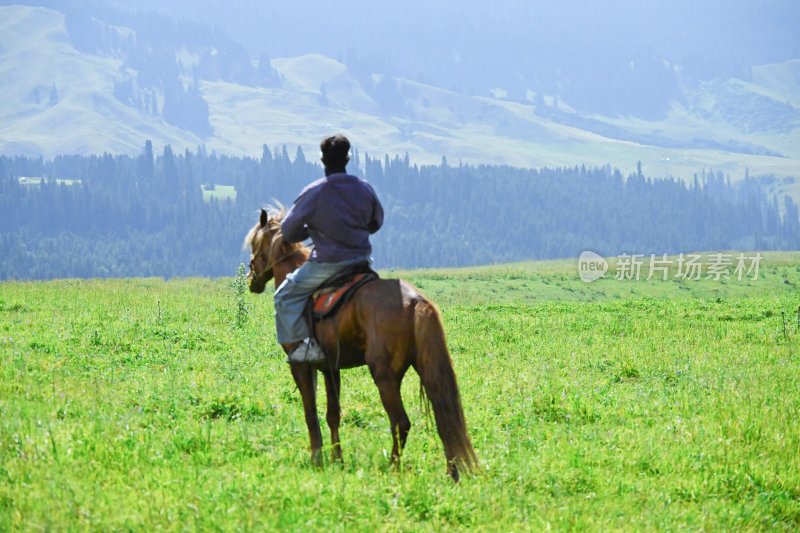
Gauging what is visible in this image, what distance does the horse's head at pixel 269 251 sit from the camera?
1147cm

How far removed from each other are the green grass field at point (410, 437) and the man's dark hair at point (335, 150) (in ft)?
11.7

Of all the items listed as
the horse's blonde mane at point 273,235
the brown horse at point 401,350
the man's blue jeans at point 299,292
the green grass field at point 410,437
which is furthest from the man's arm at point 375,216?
the green grass field at point 410,437

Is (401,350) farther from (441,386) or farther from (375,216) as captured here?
(375,216)

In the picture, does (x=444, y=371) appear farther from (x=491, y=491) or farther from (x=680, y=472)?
(x=680, y=472)

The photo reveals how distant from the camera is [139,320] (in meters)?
Result: 24.2

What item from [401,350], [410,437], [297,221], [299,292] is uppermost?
[297,221]

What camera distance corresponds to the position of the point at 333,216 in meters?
10.5

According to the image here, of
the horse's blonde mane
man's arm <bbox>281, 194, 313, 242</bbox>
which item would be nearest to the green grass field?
the horse's blonde mane

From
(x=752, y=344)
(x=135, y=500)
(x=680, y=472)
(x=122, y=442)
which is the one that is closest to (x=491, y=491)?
(x=680, y=472)

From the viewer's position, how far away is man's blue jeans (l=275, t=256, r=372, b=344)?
1054 centimetres

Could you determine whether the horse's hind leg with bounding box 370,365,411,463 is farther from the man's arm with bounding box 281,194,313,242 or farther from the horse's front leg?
the man's arm with bounding box 281,194,313,242

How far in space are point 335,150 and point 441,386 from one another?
Result: 10.4 feet

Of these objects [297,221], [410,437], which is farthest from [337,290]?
[410,437]

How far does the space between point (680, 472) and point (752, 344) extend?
13.1m
